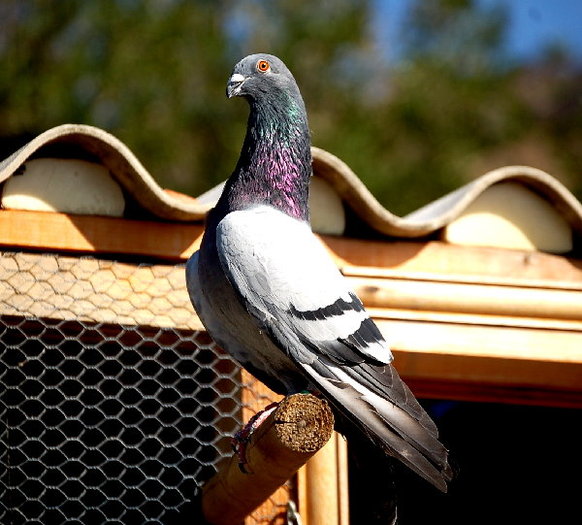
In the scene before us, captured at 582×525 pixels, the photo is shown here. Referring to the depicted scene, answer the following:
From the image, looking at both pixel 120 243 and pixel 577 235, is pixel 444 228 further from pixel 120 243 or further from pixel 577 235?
pixel 120 243

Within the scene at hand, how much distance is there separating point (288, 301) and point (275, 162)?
379mm

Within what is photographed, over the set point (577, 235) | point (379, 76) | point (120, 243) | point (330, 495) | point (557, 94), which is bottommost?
point (557, 94)

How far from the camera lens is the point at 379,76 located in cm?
920

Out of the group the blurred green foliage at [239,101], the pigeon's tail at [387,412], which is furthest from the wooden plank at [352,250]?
the blurred green foliage at [239,101]

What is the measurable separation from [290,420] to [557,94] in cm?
1242

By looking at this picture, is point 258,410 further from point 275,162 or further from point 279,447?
point 279,447

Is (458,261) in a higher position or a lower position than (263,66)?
lower

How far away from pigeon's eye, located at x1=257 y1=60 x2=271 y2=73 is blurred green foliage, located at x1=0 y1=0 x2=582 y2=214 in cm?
405

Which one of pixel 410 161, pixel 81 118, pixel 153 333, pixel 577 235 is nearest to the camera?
pixel 153 333

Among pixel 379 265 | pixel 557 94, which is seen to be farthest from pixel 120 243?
pixel 557 94

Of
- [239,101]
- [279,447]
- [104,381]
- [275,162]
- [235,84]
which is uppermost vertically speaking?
[235,84]

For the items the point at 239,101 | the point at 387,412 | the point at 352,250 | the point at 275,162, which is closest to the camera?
the point at 387,412

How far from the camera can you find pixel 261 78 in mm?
2400

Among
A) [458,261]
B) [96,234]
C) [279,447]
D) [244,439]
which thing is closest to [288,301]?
[244,439]
